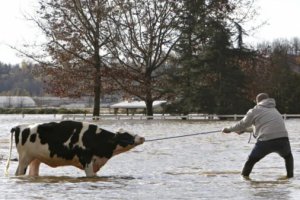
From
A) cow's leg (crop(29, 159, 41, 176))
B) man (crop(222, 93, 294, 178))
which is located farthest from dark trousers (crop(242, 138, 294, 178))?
cow's leg (crop(29, 159, 41, 176))

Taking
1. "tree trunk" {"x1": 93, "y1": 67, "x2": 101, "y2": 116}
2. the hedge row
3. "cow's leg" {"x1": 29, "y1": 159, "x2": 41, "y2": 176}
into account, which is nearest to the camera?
"cow's leg" {"x1": 29, "y1": 159, "x2": 41, "y2": 176}

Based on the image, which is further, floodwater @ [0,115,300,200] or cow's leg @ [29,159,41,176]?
cow's leg @ [29,159,41,176]

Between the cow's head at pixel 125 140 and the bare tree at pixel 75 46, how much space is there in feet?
168

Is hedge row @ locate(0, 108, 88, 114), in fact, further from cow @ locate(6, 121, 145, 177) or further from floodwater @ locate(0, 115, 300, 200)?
cow @ locate(6, 121, 145, 177)

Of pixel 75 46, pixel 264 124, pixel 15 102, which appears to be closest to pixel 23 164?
pixel 264 124

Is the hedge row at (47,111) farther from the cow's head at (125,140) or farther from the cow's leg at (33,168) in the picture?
the cow's head at (125,140)

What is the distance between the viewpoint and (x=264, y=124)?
516 inches

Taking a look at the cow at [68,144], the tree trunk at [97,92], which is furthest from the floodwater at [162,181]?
the tree trunk at [97,92]

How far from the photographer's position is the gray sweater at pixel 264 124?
13055mm

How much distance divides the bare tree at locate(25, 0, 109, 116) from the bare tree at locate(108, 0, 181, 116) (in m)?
1.36

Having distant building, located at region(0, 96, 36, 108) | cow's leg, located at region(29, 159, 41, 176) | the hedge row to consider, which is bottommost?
cow's leg, located at region(29, 159, 41, 176)

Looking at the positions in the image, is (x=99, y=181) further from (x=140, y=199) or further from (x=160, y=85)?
(x=160, y=85)

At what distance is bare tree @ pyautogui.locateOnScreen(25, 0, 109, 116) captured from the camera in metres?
65.1

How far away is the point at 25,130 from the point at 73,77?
51743mm
